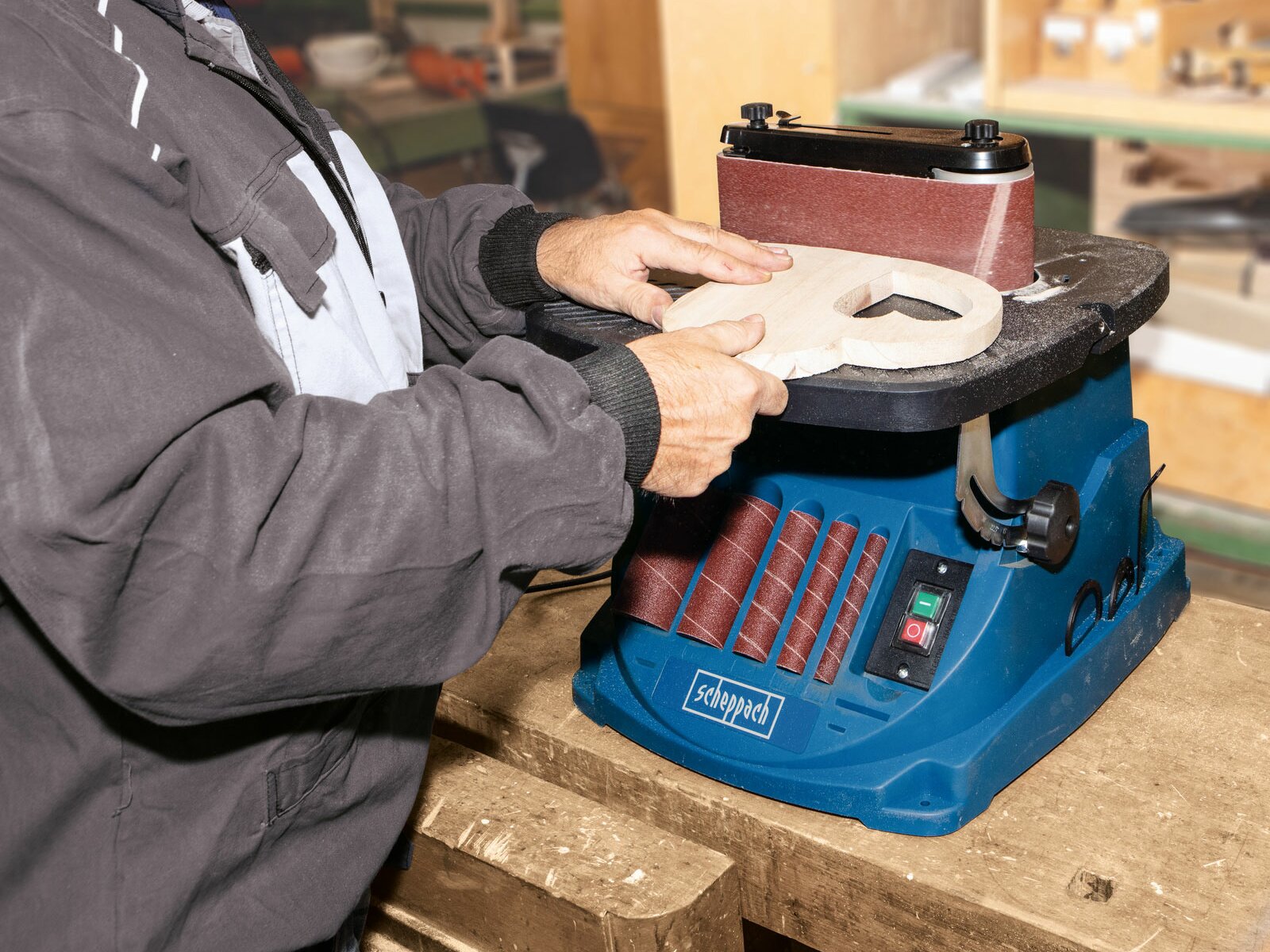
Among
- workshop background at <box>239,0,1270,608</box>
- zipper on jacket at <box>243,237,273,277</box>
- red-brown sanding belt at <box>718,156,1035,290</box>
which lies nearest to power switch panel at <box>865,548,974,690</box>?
red-brown sanding belt at <box>718,156,1035,290</box>

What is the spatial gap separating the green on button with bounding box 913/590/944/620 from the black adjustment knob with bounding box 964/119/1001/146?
37cm

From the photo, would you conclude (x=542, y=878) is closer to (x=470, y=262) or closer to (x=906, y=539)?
(x=906, y=539)

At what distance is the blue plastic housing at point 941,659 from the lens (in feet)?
3.25

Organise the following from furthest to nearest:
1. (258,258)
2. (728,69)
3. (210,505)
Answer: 1. (728,69)
2. (258,258)
3. (210,505)

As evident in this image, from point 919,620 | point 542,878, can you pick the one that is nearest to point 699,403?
point 919,620

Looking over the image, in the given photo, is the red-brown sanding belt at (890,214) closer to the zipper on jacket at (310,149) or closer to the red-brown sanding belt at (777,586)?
the red-brown sanding belt at (777,586)

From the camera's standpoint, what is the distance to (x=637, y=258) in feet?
3.85

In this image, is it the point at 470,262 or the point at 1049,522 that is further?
the point at 470,262

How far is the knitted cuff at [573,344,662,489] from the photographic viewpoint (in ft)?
2.82

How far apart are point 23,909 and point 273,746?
0.19 meters

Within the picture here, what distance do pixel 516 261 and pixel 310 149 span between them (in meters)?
0.33

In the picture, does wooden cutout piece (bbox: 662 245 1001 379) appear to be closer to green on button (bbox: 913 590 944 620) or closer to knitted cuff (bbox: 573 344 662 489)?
knitted cuff (bbox: 573 344 662 489)

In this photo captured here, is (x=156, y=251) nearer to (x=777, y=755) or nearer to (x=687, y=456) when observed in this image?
(x=687, y=456)

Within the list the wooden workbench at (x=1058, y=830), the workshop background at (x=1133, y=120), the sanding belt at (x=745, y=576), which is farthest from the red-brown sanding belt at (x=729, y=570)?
the workshop background at (x=1133, y=120)
